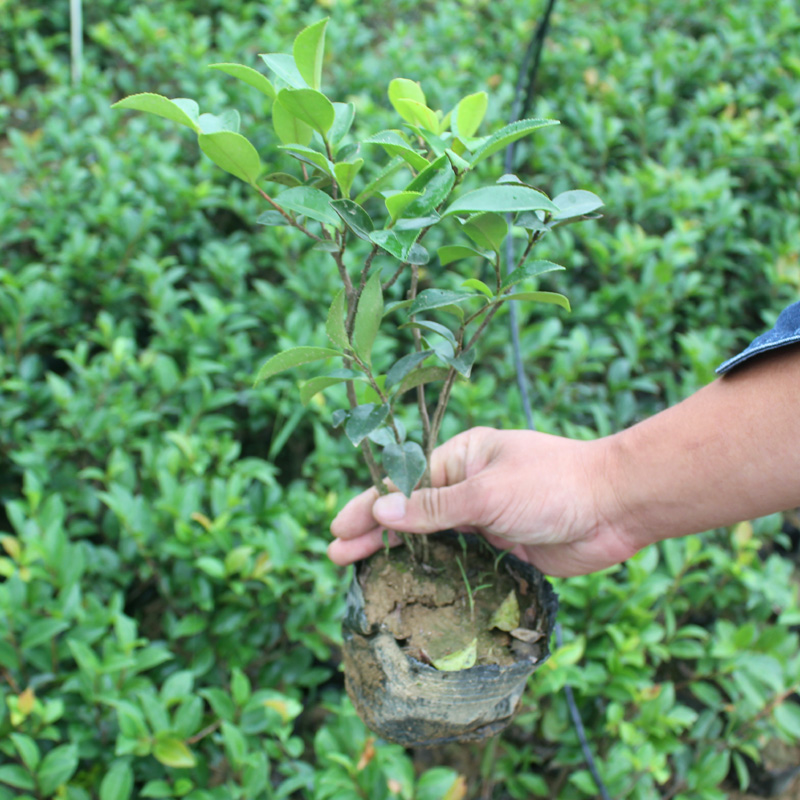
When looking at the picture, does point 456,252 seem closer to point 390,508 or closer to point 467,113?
point 467,113

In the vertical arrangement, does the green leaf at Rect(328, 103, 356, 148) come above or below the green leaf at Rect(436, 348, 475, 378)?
above

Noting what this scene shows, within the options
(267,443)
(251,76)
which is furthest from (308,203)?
(267,443)

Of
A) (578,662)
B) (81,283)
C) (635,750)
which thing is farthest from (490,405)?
(81,283)

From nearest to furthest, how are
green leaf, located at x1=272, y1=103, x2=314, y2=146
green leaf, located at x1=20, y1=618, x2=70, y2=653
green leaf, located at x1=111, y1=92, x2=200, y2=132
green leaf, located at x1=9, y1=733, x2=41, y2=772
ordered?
green leaf, located at x1=111, y1=92, x2=200, y2=132 → green leaf, located at x1=272, y1=103, x2=314, y2=146 → green leaf, located at x1=9, y1=733, x2=41, y2=772 → green leaf, located at x1=20, y1=618, x2=70, y2=653

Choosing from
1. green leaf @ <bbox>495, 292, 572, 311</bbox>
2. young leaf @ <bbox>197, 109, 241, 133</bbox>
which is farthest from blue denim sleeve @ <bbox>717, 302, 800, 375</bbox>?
young leaf @ <bbox>197, 109, 241, 133</bbox>

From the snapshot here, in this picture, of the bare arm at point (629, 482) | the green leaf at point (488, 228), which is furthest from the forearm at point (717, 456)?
the green leaf at point (488, 228)

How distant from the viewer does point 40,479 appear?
1.85 m

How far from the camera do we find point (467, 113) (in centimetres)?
92

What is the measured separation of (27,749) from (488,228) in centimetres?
136

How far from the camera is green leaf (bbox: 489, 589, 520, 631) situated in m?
1.07

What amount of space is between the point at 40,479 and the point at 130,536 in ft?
1.07

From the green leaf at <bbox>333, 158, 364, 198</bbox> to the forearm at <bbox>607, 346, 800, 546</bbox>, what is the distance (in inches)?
25.0

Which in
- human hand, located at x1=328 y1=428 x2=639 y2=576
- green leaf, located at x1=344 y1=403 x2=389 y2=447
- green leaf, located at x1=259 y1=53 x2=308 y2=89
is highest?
green leaf, located at x1=259 y1=53 x2=308 y2=89

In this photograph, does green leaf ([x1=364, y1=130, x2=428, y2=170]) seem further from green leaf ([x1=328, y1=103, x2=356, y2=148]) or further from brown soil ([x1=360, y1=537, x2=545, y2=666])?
brown soil ([x1=360, y1=537, x2=545, y2=666])
